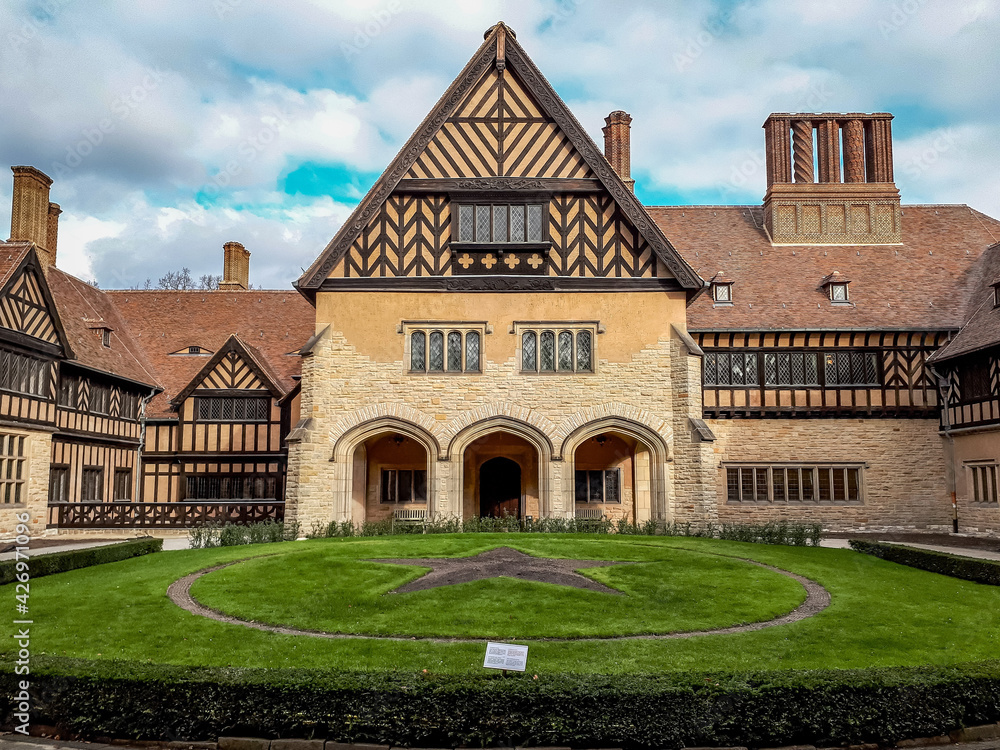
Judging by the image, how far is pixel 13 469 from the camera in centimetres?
2195

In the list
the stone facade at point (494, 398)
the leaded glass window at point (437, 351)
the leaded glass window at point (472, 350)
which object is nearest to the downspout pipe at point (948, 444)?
the stone facade at point (494, 398)

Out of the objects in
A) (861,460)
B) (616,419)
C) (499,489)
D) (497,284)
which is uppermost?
(497,284)

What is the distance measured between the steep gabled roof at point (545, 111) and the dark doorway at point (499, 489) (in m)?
8.28

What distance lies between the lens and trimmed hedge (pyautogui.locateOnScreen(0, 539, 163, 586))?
14154mm

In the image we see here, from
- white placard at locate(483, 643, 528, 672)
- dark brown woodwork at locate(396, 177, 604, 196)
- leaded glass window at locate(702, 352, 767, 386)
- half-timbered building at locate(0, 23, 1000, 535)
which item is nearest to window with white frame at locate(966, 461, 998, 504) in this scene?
half-timbered building at locate(0, 23, 1000, 535)

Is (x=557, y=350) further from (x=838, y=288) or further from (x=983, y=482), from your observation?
(x=983, y=482)

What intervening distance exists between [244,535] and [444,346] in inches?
299

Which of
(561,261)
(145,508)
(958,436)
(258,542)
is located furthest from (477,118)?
(958,436)

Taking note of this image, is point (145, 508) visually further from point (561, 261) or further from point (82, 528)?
point (561, 261)

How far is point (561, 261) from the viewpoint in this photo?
2322cm

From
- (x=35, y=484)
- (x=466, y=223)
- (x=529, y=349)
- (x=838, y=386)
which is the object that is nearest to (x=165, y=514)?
(x=35, y=484)

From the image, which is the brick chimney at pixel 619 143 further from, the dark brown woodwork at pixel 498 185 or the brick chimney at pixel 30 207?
the brick chimney at pixel 30 207

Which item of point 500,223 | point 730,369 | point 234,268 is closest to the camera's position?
point 500,223

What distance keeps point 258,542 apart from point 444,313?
819 centimetres
